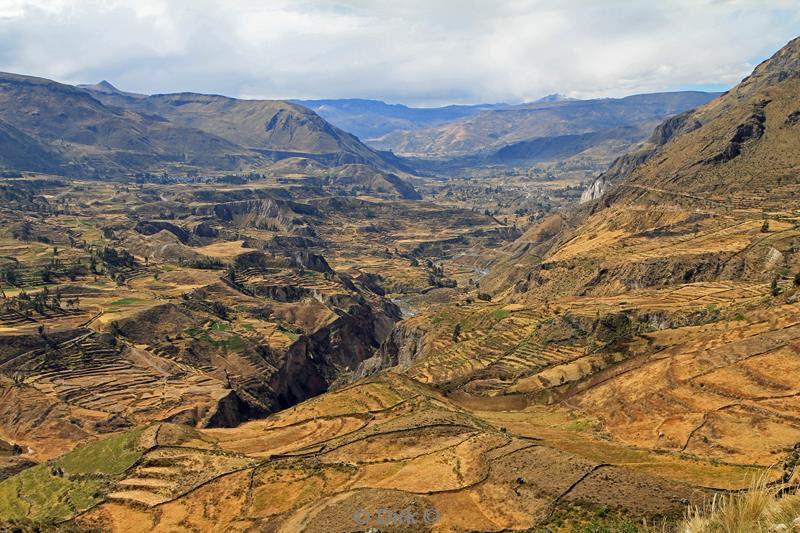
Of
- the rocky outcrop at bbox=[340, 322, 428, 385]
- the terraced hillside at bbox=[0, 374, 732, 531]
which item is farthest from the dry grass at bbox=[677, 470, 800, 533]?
the rocky outcrop at bbox=[340, 322, 428, 385]

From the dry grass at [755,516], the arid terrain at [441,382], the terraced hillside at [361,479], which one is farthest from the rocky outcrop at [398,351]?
the dry grass at [755,516]

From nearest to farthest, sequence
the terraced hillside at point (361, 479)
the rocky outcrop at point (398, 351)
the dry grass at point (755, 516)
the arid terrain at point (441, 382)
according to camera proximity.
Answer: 1. the dry grass at point (755, 516)
2. the terraced hillside at point (361, 479)
3. the arid terrain at point (441, 382)
4. the rocky outcrop at point (398, 351)

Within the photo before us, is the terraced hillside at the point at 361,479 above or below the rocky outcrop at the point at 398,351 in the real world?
above

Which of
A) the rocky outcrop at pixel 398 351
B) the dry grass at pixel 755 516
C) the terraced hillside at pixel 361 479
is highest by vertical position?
the dry grass at pixel 755 516

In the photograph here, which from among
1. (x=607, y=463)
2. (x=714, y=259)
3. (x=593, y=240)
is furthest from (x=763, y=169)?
(x=607, y=463)

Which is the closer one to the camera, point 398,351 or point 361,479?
Result: point 361,479

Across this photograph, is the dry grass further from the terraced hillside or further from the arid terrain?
the terraced hillside

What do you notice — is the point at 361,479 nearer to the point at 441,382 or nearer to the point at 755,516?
the point at 441,382

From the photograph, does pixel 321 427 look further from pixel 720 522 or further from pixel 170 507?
pixel 720 522

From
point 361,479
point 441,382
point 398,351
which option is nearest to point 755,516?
point 361,479

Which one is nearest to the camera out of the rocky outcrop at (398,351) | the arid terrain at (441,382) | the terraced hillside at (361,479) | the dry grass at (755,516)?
the dry grass at (755,516)

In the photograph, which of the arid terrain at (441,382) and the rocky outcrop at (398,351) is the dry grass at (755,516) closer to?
the arid terrain at (441,382)
